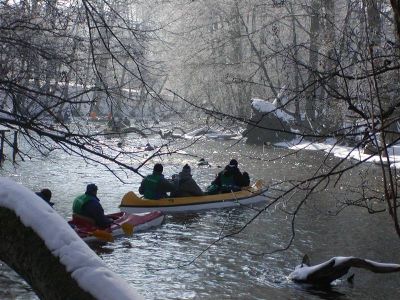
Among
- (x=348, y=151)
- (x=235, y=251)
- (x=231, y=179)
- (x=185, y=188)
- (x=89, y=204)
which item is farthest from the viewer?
(x=348, y=151)

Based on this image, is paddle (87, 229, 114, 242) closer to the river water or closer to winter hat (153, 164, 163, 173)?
the river water

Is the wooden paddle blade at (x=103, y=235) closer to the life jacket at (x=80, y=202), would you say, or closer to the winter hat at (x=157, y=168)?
the life jacket at (x=80, y=202)

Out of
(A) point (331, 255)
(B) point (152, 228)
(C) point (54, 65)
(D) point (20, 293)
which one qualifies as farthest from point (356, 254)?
(C) point (54, 65)

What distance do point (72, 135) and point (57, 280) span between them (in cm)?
238

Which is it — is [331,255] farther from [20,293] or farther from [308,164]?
[308,164]

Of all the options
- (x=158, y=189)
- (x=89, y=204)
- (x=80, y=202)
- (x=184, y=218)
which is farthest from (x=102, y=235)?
(x=158, y=189)

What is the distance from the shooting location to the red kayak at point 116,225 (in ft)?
38.8

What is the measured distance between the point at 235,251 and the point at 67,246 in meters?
10.2

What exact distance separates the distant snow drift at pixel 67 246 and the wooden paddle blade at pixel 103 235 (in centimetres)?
1017

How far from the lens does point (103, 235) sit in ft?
39.1

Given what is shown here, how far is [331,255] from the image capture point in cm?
1159

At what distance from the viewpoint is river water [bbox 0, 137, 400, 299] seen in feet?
30.3

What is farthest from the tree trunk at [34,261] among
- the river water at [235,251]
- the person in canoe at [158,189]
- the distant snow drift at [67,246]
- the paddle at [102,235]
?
the person in canoe at [158,189]

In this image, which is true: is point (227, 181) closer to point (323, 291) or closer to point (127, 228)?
point (127, 228)
